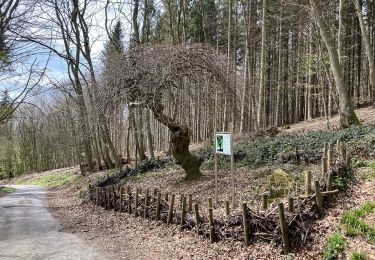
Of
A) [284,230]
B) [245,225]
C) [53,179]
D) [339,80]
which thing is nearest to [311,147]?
[339,80]

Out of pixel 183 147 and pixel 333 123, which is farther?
pixel 333 123

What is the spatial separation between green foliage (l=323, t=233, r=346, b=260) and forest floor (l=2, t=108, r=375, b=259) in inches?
3.7

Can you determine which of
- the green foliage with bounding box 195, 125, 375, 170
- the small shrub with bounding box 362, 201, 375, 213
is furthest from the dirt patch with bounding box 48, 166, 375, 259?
the green foliage with bounding box 195, 125, 375, 170

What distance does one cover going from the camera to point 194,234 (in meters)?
7.24

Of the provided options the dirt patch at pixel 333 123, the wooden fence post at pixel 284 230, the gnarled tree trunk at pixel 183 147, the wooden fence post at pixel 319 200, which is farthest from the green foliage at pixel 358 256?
the dirt patch at pixel 333 123

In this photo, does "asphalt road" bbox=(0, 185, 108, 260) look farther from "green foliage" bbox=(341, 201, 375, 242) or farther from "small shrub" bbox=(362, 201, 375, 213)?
"small shrub" bbox=(362, 201, 375, 213)

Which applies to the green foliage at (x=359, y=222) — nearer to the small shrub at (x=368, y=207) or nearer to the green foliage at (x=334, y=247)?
the small shrub at (x=368, y=207)

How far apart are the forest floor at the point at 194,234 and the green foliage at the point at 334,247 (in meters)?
0.09

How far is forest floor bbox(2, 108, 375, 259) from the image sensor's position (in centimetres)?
560

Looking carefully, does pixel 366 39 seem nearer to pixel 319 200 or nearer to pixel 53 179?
pixel 319 200

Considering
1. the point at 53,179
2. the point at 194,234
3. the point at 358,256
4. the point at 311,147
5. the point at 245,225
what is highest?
the point at 311,147

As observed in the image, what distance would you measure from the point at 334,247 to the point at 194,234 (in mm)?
3001

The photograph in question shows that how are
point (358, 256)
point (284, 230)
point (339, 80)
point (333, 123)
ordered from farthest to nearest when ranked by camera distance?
point (333, 123) < point (339, 80) < point (284, 230) < point (358, 256)

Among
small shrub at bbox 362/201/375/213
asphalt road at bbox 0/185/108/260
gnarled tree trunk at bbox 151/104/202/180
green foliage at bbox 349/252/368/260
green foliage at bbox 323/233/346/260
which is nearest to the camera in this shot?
green foliage at bbox 349/252/368/260
